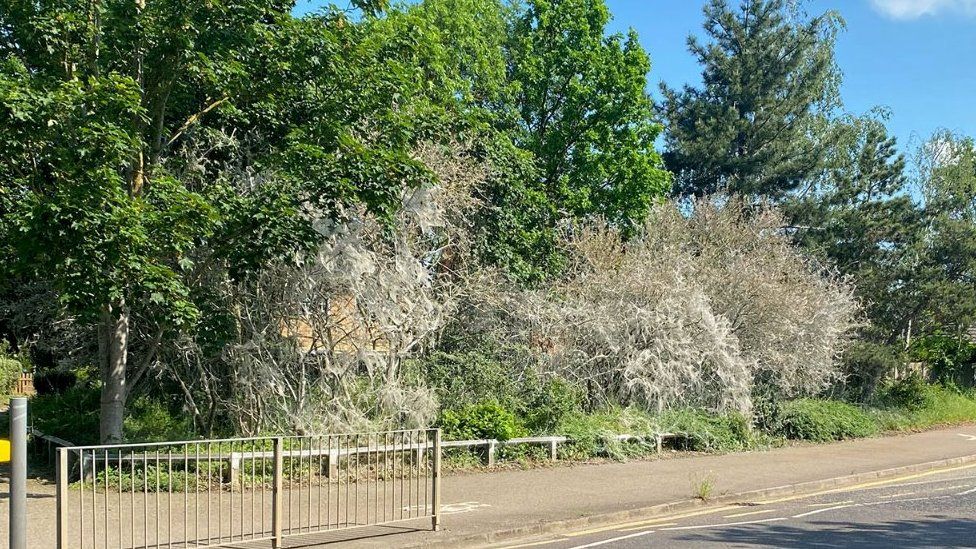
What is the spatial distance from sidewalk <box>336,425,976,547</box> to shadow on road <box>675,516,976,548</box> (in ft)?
5.67

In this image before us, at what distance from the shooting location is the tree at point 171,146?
9719mm

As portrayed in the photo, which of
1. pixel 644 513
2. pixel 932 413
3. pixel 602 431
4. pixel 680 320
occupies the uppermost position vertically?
pixel 680 320

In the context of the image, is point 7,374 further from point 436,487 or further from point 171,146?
point 436,487

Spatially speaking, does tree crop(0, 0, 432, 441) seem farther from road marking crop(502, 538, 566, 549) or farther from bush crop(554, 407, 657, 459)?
bush crop(554, 407, 657, 459)

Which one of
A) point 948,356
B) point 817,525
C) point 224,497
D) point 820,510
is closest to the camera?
point 817,525

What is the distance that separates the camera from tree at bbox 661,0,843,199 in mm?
32656

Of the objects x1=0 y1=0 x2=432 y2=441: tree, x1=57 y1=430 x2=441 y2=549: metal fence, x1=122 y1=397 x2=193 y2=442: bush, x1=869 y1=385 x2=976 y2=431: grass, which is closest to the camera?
x1=57 y1=430 x2=441 y2=549: metal fence

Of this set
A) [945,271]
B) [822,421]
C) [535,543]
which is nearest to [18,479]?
[535,543]

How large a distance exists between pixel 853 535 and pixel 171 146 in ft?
36.6

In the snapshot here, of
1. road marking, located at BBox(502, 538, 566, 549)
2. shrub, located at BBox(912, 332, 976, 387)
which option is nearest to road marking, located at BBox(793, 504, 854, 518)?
road marking, located at BBox(502, 538, 566, 549)

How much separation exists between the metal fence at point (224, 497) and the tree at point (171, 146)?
1738 mm

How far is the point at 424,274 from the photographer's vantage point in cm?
1512

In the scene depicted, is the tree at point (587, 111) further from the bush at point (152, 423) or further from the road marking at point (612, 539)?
the road marking at point (612, 539)

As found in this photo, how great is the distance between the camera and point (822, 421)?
850 inches
